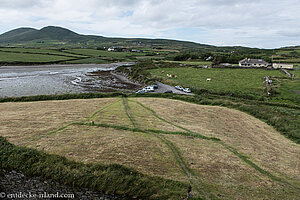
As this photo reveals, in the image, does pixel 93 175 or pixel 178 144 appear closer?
pixel 93 175

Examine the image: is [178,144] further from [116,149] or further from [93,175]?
[93,175]

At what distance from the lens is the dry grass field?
1278 cm

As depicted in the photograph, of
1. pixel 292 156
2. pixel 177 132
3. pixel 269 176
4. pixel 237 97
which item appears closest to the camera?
pixel 269 176

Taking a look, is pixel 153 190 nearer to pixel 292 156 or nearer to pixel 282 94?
pixel 292 156

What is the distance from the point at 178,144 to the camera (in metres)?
17.5

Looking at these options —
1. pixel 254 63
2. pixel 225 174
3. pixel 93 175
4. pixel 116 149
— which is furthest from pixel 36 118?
pixel 254 63

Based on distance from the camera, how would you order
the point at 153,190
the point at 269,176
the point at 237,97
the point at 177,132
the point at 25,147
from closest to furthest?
the point at 153,190, the point at 269,176, the point at 25,147, the point at 177,132, the point at 237,97

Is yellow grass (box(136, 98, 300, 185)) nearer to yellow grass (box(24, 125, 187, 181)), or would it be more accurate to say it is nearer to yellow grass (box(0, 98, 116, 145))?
yellow grass (box(24, 125, 187, 181))

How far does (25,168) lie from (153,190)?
9.85 m

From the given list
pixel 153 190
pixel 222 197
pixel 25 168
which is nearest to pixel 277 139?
pixel 222 197

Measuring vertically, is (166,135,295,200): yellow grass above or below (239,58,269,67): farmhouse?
below

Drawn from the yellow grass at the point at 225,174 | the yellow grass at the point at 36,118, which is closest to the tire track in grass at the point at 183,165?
the yellow grass at the point at 225,174

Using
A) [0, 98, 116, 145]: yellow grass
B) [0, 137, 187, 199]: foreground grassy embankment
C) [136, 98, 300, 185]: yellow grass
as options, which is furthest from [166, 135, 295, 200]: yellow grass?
[0, 98, 116, 145]: yellow grass

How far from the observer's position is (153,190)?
11773mm
